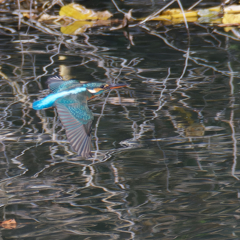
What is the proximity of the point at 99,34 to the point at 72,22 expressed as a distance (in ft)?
2.51

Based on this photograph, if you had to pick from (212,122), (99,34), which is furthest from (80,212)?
(99,34)

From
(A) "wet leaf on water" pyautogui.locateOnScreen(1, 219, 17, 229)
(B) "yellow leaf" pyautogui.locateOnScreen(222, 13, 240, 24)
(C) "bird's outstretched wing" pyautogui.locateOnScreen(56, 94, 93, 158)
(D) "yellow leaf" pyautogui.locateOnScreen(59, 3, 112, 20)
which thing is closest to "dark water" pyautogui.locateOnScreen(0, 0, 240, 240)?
(A) "wet leaf on water" pyautogui.locateOnScreen(1, 219, 17, 229)

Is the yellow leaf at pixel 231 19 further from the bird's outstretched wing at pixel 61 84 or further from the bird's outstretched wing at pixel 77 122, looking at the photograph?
the bird's outstretched wing at pixel 77 122

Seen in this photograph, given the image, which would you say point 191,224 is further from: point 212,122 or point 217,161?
point 212,122

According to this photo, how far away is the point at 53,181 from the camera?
224cm

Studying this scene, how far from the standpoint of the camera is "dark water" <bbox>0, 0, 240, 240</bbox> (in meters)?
1.90

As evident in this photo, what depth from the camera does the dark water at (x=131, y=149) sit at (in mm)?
1903

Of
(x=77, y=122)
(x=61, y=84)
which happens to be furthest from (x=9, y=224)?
(x=61, y=84)

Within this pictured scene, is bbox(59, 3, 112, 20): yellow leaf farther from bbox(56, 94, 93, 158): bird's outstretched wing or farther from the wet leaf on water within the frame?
the wet leaf on water

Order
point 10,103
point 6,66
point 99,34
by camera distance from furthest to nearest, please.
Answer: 1. point 99,34
2. point 6,66
3. point 10,103

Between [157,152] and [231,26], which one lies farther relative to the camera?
[231,26]

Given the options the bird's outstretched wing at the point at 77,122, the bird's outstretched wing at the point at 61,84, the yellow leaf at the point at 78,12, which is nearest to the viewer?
the bird's outstretched wing at the point at 77,122

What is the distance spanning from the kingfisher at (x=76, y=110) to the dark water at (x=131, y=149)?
237mm

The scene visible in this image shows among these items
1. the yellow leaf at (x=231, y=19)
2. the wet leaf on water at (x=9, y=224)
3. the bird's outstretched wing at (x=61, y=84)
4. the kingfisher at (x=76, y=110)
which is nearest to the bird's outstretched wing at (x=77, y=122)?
the kingfisher at (x=76, y=110)
